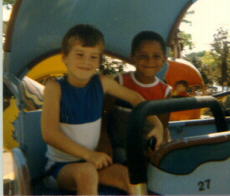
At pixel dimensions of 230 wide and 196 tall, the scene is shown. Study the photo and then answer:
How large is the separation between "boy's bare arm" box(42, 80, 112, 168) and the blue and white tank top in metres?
0.02

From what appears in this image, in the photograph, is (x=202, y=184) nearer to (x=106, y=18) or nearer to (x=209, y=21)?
(x=209, y=21)

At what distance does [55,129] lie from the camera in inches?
34.7

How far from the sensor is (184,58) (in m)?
1.31

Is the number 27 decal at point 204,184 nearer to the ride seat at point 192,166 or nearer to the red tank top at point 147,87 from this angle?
the ride seat at point 192,166

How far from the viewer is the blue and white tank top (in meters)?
0.91

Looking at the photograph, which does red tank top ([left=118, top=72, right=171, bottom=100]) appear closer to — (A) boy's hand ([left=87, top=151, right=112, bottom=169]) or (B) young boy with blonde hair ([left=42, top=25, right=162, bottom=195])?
(B) young boy with blonde hair ([left=42, top=25, right=162, bottom=195])

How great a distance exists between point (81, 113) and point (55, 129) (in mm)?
78

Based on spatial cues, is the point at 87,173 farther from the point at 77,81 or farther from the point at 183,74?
the point at 183,74

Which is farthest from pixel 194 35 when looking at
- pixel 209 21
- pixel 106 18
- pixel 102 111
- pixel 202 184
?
pixel 202 184

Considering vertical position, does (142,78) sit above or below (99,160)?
above

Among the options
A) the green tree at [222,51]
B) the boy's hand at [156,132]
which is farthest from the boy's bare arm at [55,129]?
the green tree at [222,51]

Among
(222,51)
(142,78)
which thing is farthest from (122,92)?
(222,51)

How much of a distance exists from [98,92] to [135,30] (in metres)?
0.37

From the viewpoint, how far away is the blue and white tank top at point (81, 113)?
0.91 metres
